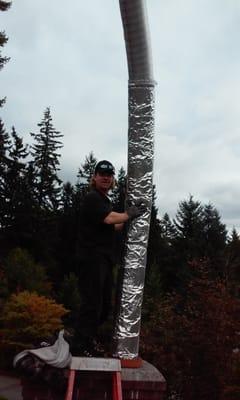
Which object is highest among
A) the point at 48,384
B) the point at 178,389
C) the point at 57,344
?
the point at 57,344

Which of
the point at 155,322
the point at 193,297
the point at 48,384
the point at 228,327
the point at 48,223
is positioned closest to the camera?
the point at 48,384

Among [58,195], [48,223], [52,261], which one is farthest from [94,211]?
[58,195]

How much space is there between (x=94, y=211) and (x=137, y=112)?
2.95 ft

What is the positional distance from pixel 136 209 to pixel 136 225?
4.9 inches

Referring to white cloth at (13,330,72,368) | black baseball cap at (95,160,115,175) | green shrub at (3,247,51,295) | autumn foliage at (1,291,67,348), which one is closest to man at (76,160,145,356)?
black baseball cap at (95,160,115,175)

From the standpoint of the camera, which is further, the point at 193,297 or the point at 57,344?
the point at 193,297

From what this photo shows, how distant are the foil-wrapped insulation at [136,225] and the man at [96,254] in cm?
14

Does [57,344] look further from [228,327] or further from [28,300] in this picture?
[28,300]

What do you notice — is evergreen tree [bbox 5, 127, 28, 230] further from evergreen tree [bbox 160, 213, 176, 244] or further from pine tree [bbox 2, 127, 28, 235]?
evergreen tree [bbox 160, 213, 176, 244]

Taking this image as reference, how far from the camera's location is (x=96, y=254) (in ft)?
12.4

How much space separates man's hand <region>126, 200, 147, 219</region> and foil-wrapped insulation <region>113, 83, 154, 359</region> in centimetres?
3

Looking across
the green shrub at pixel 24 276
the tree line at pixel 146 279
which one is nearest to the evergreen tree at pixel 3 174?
the tree line at pixel 146 279

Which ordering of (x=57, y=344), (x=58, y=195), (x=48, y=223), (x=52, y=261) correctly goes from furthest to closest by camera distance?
(x=58, y=195) < (x=48, y=223) < (x=52, y=261) < (x=57, y=344)

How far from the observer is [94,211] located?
375 cm
